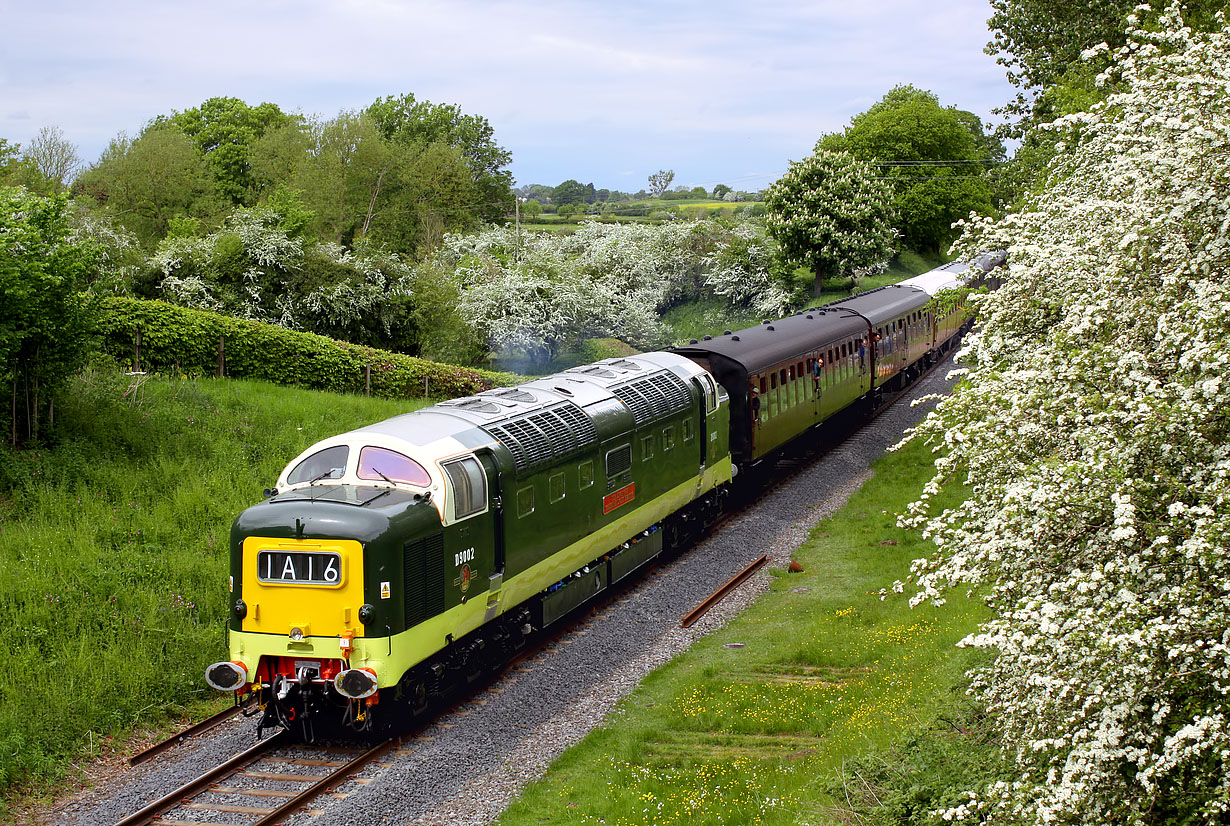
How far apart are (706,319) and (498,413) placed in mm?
41825

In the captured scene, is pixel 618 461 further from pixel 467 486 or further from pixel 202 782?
pixel 202 782

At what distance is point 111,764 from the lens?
13336mm

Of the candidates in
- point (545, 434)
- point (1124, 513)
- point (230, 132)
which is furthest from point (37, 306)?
point (230, 132)

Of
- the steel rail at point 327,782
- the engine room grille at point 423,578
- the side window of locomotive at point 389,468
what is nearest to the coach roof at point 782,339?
the side window of locomotive at point 389,468

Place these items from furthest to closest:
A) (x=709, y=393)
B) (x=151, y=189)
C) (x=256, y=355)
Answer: (x=151, y=189) → (x=256, y=355) → (x=709, y=393)

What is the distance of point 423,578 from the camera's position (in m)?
13.1

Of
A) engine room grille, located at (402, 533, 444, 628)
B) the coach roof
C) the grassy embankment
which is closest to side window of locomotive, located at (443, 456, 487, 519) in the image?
engine room grille, located at (402, 533, 444, 628)

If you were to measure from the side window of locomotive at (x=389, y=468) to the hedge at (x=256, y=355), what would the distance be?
15.4 meters

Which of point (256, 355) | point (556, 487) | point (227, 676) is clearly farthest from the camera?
point (256, 355)

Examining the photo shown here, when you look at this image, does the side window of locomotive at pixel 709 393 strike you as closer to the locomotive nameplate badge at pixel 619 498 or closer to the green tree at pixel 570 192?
the locomotive nameplate badge at pixel 619 498

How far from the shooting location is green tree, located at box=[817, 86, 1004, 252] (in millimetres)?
70500

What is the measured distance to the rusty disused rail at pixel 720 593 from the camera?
18094 mm

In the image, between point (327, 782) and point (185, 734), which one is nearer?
point (327, 782)

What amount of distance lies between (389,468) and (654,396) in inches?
294
